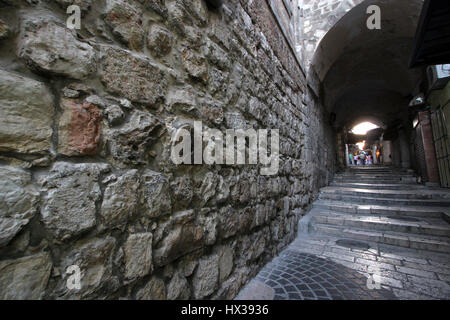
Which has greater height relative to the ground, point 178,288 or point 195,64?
point 195,64

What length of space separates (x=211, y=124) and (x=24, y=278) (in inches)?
50.6

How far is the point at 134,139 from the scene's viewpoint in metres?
1.05

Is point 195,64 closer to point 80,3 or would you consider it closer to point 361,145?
point 80,3

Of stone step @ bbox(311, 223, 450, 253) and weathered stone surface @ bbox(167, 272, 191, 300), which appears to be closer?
weathered stone surface @ bbox(167, 272, 191, 300)

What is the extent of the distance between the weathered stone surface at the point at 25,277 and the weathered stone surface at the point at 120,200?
24 centimetres

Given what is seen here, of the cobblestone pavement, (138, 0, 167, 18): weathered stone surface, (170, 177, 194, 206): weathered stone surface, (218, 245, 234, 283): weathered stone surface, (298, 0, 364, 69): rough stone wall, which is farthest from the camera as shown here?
(298, 0, 364, 69): rough stone wall

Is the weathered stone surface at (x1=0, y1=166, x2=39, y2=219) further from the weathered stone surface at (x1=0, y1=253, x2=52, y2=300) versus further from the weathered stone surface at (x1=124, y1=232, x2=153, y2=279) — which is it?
the weathered stone surface at (x1=124, y1=232, x2=153, y2=279)

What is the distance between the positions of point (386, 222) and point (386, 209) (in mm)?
674

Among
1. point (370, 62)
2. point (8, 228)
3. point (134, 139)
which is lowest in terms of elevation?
point (8, 228)

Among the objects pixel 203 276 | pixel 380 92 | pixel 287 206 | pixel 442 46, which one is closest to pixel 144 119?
pixel 203 276

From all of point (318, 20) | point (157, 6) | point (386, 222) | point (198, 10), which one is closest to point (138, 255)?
point (157, 6)

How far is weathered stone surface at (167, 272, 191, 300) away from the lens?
1.23 metres

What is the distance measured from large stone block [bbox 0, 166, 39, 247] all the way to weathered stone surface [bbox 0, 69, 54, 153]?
0.09m

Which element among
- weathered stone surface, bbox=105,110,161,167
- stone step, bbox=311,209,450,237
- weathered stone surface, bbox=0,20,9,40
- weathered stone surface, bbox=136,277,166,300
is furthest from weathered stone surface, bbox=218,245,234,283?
stone step, bbox=311,209,450,237
